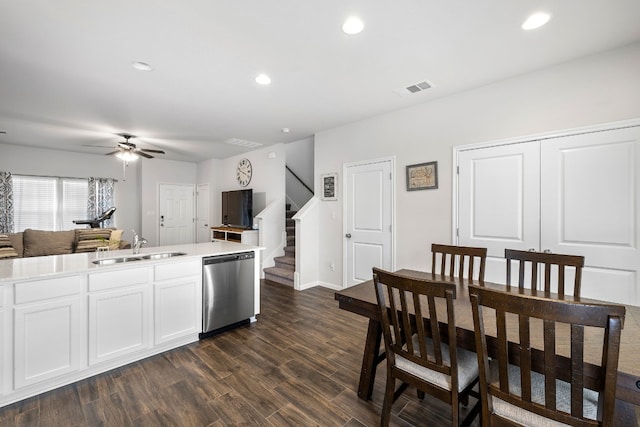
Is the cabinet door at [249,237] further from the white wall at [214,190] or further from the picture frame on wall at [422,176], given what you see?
the picture frame on wall at [422,176]

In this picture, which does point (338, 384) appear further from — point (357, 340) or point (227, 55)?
point (227, 55)

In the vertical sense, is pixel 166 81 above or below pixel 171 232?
above

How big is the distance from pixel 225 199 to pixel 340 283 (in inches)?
141

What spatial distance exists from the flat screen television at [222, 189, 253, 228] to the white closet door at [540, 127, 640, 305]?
190 inches

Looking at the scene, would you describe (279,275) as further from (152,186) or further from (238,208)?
(152,186)

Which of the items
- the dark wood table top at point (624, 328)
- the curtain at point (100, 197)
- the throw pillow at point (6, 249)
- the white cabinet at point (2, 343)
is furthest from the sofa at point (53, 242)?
the dark wood table top at point (624, 328)

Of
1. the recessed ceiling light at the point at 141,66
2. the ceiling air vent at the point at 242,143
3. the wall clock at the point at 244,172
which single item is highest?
A: the ceiling air vent at the point at 242,143

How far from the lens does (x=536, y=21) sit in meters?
1.98

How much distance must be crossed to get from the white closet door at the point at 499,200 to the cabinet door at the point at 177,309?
290 centimetres

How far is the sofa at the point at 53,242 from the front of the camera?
15.5 feet

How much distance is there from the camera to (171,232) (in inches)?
293

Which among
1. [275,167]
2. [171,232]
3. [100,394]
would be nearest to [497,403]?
[100,394]

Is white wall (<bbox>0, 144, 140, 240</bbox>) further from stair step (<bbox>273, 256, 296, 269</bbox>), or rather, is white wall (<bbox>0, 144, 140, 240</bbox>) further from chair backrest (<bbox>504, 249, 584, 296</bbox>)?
chair backrest (<bbox>504, 249, 584, 296</bbox>)

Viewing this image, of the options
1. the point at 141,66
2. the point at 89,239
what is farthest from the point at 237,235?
the point at 141,66
